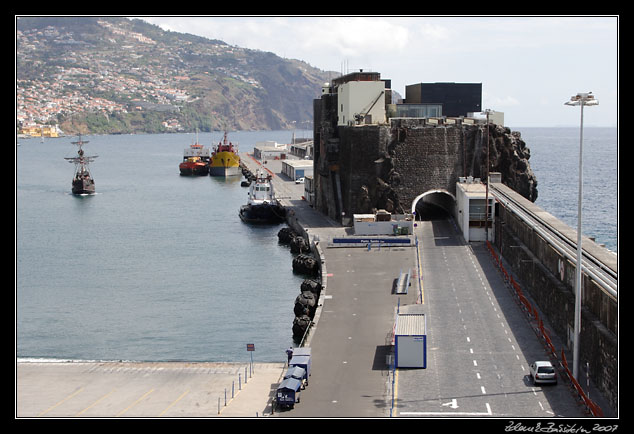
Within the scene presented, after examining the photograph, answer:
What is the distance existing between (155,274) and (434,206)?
69.9 feet

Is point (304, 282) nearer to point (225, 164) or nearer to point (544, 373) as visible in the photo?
point (544, 373)

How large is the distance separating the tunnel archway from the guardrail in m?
12.7

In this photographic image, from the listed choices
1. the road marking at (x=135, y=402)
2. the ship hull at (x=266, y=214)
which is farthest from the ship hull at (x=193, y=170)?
the road marking at (x=135, y=402)

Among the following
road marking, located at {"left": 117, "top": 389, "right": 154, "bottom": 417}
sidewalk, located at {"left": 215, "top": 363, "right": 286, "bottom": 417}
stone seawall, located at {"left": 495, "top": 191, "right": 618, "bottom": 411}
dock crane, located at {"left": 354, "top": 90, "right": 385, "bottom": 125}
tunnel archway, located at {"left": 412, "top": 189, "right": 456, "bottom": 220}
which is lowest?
road marking, located at {"left": 117, "top": 389, "right": 154, "bottom": 417}

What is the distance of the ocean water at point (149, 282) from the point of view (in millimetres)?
38250

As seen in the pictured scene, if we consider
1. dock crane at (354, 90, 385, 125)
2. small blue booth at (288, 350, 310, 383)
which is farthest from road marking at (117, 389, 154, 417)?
dock crane at (354, 90, 385, 125)

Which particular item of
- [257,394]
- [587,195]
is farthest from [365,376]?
[587,195]

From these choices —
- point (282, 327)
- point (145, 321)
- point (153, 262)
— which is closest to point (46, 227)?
point (153, 262)

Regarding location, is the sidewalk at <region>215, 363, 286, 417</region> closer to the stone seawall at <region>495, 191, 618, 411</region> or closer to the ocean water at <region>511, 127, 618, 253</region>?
the stone seawall at <region>495, 191, 618, 411</region>

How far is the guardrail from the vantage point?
24.2 meters

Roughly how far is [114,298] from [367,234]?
16.6 meters

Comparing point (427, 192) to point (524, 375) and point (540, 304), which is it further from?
point (524, 375)

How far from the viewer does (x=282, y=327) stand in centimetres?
4012

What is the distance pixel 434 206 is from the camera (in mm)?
62969
